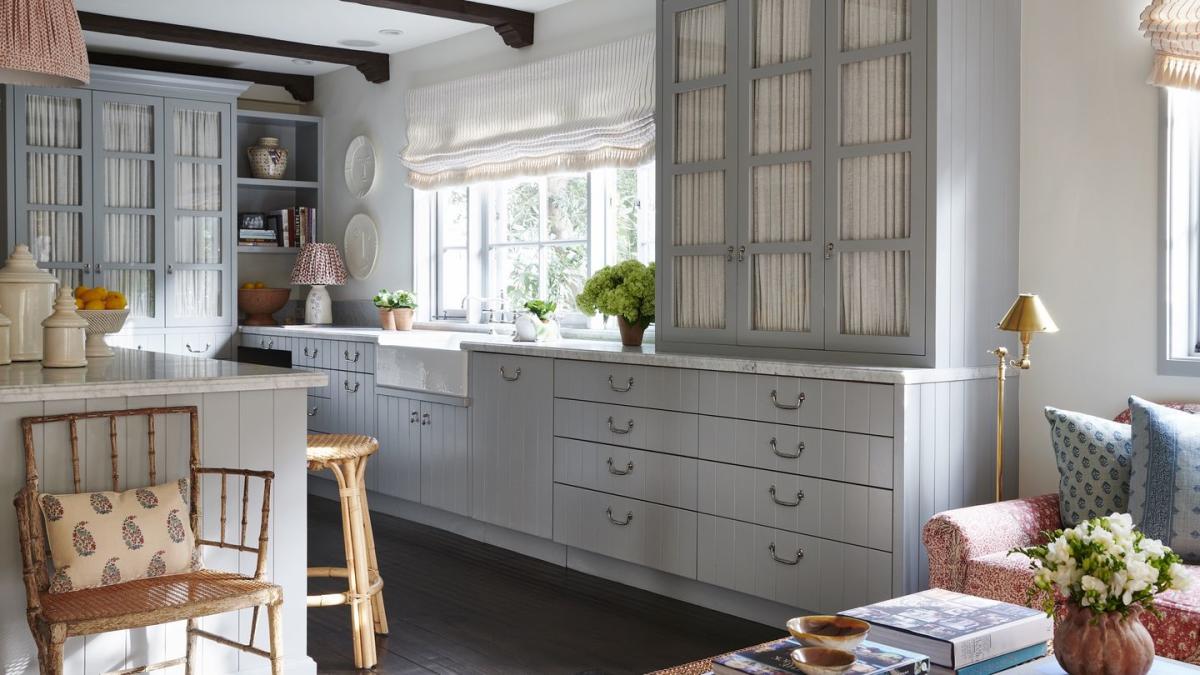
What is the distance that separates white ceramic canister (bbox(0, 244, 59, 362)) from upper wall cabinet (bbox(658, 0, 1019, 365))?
86.0 inches

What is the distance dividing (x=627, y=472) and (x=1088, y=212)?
5.99 feet

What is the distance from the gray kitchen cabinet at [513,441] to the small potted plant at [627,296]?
1.20 ft

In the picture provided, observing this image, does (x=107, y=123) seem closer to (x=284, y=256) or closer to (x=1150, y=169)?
(x=284, y=256)

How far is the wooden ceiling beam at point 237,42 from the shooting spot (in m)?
6.13

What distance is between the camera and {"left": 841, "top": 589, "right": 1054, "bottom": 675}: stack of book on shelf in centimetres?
190

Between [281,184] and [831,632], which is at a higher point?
[281,184]

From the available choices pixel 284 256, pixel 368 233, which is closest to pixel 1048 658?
pixel 368 233

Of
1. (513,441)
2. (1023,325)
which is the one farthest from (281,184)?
(1023,325)

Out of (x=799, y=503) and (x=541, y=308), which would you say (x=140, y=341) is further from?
(x=799, y=503)

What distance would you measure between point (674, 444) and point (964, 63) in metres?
1.60

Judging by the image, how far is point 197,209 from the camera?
276 inches

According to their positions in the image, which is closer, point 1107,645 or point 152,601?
point 1107,645

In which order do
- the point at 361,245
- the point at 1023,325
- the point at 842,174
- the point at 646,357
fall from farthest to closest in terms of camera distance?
the point at 361,245 → the point at 646,357 → the point at 842,174 → the point at 1023,325

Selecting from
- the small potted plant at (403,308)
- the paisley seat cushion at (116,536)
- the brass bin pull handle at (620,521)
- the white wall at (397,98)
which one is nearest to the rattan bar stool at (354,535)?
the paisley seat cushion at (116,536)
